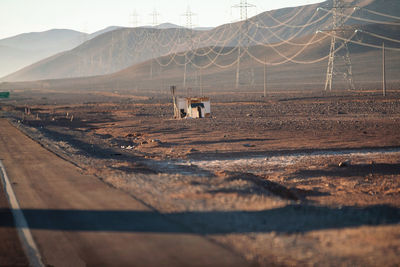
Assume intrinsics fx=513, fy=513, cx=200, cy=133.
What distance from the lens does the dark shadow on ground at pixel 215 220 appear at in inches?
379

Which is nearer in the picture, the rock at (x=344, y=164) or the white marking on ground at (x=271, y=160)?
the rock at (x=344, y=164)

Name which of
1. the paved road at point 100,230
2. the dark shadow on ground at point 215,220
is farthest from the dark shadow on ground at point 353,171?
the paved road at point 100,230

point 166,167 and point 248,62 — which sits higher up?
point 248,62

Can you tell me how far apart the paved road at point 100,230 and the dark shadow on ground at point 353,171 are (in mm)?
7331

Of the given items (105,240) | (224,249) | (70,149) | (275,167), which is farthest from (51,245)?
(70,149)

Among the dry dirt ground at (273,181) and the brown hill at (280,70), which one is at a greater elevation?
the brown hill at (280,70)

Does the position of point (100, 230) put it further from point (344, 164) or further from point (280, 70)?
point (280, 70)

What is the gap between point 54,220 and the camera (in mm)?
10648

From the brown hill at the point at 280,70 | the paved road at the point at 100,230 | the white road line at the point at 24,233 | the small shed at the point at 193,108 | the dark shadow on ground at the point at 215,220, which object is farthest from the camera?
the brown hill at the point at 280,70

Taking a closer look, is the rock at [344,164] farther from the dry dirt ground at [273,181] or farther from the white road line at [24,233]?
the white road line at [24,233]

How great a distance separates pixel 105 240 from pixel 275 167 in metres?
A: 11.5

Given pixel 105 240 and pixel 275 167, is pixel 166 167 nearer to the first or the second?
pixel 275 167

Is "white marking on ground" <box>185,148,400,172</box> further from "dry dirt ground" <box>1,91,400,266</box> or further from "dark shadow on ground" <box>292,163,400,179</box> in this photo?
"dark shadow on ground" <box>292,163,400,179</box>

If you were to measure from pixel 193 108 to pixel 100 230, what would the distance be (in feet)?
117
